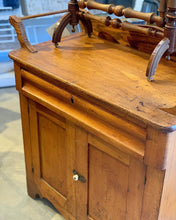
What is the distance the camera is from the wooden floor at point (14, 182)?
1.69 m

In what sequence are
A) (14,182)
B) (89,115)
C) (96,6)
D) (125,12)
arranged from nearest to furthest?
(89,115) < (125,12) < (96,6) < (14,182)

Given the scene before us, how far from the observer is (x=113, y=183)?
122 cm

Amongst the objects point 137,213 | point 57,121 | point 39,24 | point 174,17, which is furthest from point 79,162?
point 39,24

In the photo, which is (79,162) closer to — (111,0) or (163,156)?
Result: (163,156)

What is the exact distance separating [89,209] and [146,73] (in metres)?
0.64

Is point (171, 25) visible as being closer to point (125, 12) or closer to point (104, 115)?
Answer: point (125, 12)

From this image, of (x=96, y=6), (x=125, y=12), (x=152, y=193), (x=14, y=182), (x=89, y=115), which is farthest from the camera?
(x=14, y=182)

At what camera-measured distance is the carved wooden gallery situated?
103cm

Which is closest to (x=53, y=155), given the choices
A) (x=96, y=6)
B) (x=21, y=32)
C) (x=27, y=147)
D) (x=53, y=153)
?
(x=53, y=153)

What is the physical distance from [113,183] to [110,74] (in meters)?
0.42

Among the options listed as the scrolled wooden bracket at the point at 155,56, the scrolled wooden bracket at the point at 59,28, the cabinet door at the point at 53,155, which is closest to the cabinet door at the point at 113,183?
the cabinet door at the point at 53,155

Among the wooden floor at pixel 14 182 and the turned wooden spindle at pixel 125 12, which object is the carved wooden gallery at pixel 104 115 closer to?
the turned wooden spindle at pixel 125 12

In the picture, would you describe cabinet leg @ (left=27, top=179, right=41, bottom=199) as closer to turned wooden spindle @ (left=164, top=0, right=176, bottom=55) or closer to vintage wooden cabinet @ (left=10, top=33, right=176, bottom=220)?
vintage wooden cabinet @ (left=10, top=33, right=176, bottom=220)

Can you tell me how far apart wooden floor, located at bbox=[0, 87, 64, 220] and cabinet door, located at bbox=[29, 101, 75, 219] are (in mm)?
107
